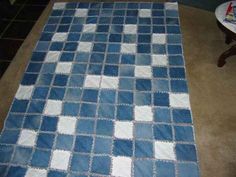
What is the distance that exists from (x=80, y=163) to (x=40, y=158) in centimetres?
37

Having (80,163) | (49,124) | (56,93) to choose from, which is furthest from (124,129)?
(56,93)

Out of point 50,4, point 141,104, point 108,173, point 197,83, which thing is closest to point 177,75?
point 197,83

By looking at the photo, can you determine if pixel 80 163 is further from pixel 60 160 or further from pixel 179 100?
pixel 179 100

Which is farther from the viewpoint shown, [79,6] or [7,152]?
[79,6]

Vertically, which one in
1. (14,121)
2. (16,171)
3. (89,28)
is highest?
(89,28)

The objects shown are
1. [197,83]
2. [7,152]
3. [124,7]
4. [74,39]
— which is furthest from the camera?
[124,7]

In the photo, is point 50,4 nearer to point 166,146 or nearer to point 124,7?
point 124,7

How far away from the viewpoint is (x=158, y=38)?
11.1 feet

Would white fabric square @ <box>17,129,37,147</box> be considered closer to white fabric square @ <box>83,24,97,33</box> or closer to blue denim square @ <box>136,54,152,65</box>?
blue denim square @ <box>136,54,152,65</box>

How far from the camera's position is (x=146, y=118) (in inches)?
103

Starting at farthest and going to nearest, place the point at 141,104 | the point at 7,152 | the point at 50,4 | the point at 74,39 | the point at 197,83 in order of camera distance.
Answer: the point at 50,4, the point at 74,39, the point at 197,83, the point at 141,104, the point at 7,152

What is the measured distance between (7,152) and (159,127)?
1.42 meters

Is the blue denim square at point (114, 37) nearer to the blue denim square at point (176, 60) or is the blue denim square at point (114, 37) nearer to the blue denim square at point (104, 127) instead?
the blue denim square at point (176, 60)

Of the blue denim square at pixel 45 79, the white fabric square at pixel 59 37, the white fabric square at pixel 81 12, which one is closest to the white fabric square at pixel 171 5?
the white fabric square at pixel 81 12
